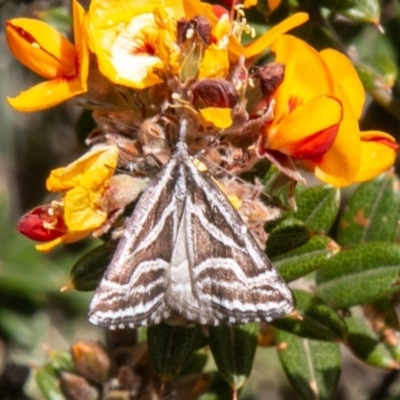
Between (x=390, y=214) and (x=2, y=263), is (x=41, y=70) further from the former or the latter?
(x=2, y=263)

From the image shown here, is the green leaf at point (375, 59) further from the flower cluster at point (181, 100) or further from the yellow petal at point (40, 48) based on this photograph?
the yellow petal at point (40, 48)

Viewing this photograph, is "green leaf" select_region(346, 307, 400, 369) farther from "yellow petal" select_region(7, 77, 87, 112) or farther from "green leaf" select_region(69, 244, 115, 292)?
"yellow petal" select_region(7, 77, 87, 112)

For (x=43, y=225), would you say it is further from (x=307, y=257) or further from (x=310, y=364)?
(x=310, y=364)

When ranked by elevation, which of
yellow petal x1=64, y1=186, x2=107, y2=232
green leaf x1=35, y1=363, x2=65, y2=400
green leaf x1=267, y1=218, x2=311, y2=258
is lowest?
green leaf x1=35, y1=363, x2=65, y2=400

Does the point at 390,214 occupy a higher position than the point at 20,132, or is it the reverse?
the point at 390,214

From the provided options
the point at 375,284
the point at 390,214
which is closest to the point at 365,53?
the point at 390,214

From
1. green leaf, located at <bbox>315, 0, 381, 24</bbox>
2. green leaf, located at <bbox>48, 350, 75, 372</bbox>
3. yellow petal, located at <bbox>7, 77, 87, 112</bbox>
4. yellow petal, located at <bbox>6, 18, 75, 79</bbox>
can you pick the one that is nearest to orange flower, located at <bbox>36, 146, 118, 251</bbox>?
yellow petal, located at <bbox>7, 77, 87, 112</bbox>

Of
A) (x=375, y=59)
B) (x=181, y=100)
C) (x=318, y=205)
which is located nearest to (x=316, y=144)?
(x=181, y=100)

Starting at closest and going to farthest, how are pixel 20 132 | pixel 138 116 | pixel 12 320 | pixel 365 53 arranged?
pixel 138 116
pixel 365 53
pixel 12 320
pixel 20 132
